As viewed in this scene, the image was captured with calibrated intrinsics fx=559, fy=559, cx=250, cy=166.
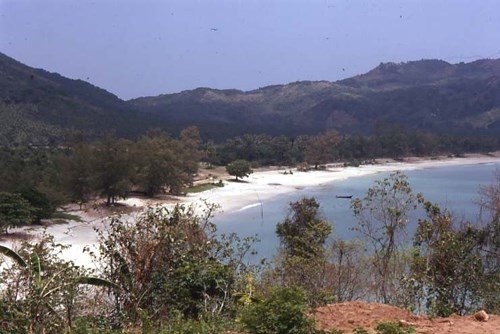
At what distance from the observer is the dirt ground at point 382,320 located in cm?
886

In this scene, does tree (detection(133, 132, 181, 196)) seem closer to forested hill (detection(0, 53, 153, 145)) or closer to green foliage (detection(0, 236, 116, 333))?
forested hill (detection(0, 53, 153, 145))

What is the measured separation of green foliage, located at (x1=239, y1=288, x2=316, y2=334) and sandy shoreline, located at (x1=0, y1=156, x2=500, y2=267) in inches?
387

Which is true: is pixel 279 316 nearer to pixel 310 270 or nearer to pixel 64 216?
pixel 310 270

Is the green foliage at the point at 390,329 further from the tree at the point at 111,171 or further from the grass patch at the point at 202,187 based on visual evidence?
the grass patch at the point at 202,187

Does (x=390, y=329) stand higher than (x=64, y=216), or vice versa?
(x=390, y=329)

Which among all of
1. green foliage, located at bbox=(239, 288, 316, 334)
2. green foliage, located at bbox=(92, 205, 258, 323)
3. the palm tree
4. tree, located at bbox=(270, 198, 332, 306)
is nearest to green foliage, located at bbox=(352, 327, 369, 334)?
green foliage, located at bbox=(239, 288, 316, 334)

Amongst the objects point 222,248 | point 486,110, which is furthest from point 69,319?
point 486,110

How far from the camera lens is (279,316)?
8.09m

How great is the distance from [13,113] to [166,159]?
52859 mm

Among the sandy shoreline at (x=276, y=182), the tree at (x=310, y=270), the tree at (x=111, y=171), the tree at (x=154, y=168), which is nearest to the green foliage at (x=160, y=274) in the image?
the tree at (x=310, y=270)

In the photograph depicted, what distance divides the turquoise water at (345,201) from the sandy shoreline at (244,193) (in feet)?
7.23

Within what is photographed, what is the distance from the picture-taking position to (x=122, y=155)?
50.8 m

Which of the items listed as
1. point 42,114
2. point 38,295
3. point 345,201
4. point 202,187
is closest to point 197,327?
point 38,295

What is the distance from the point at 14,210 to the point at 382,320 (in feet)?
102
